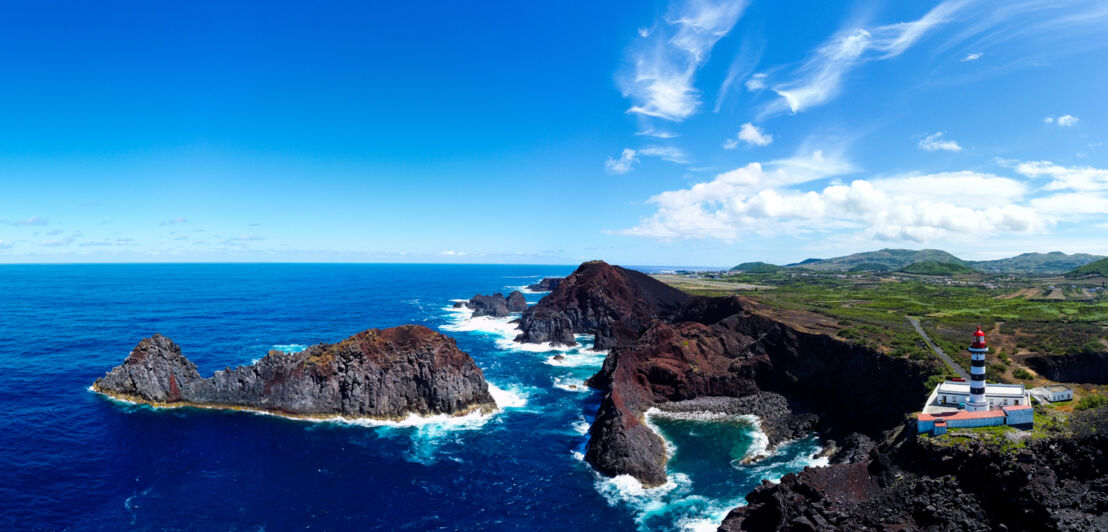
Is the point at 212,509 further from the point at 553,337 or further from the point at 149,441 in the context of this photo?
the point at 553,337

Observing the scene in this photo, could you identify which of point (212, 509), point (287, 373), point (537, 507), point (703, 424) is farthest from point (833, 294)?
point (212, 509)

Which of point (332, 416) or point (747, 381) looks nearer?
point (332, 416)

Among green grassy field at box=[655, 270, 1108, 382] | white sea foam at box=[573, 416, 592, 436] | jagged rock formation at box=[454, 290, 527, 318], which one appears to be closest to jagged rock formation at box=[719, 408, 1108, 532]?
green grassy field at box=[655, 270, 1108, 382]

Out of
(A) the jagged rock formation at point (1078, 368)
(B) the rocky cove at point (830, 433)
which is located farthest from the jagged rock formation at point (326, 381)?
(A) the jagged rock formation at point (1078, 368)

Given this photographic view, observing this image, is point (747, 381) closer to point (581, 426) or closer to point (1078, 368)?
point (581, 426)

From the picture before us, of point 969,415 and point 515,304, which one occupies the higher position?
point 969,415

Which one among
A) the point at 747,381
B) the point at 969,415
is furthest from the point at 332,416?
the point at 969,415
